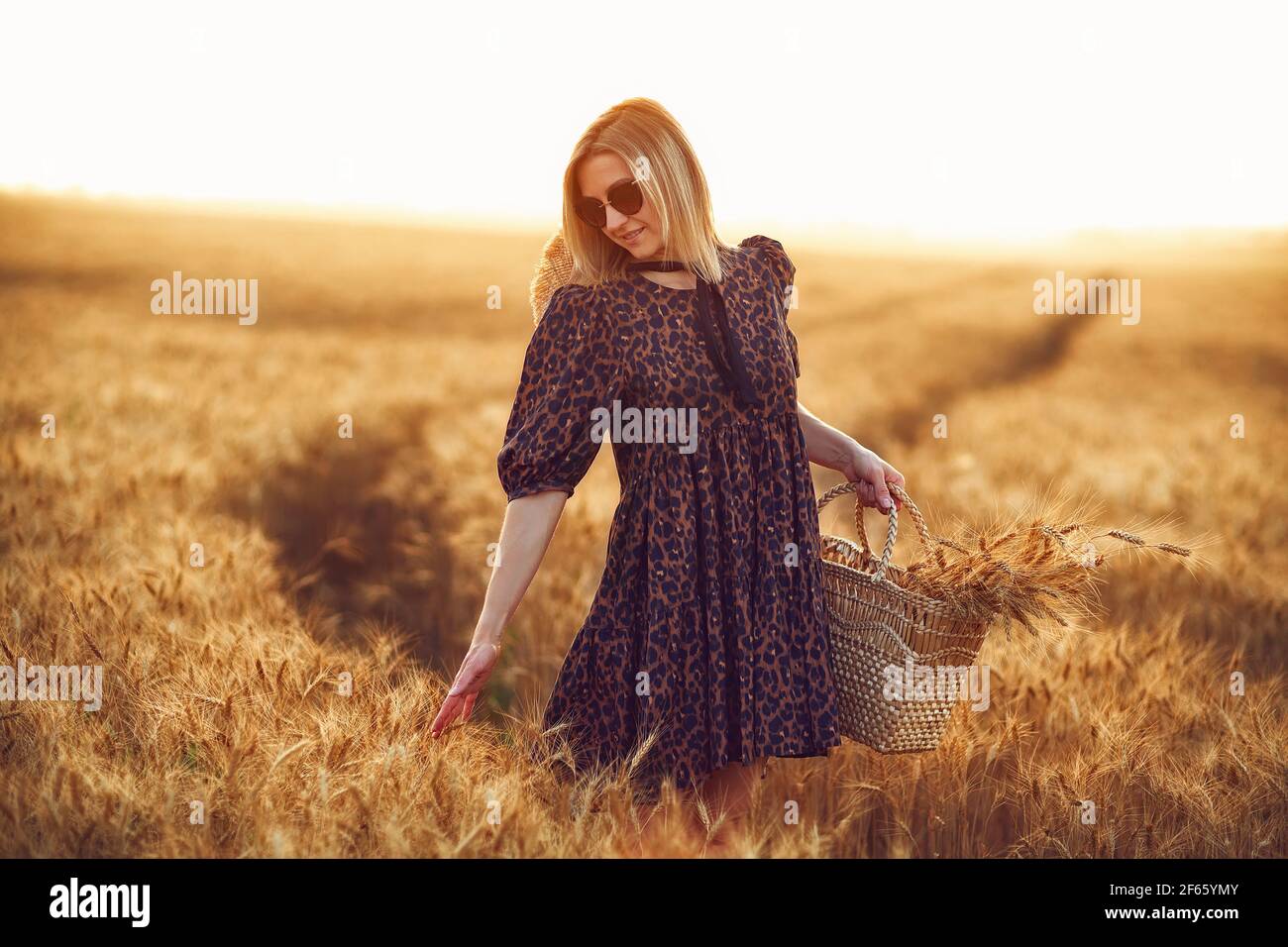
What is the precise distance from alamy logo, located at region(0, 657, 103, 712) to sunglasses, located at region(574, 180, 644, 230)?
1.61 meters

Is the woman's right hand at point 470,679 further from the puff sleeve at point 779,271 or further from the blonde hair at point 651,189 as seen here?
the puff sleeve at point 779,271

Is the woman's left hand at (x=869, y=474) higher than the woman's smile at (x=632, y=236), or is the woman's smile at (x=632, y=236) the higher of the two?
the woman's smile at (x=632, y=236)

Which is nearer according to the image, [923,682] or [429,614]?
[923,682]

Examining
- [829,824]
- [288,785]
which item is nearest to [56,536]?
[288,785]

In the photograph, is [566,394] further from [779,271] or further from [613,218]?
[779,271]

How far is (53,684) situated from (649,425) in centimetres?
157

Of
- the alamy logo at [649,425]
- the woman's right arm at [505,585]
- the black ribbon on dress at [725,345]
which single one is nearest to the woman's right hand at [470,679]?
the woman's right arm at [505,585]

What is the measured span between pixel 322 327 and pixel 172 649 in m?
11.2

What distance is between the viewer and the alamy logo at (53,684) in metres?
2.55

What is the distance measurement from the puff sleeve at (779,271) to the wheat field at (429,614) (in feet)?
3.63

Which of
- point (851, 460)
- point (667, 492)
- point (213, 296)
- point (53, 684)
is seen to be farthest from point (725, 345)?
point (213, 296)

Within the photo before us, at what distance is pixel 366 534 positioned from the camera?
5578mm

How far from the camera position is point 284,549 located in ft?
17.3

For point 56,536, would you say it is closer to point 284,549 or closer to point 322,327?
point 284,549
